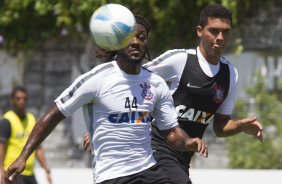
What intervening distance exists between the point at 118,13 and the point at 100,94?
56 cm

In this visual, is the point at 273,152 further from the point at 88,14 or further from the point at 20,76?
the point at 20,76

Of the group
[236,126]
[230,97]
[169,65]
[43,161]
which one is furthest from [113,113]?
[43,161]

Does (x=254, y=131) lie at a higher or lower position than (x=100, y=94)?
lower

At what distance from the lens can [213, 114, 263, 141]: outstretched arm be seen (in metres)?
7.20

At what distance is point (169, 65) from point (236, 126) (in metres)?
0.73

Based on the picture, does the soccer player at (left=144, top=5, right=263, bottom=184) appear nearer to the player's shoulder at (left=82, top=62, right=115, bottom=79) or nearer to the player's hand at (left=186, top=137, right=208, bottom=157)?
the player's hand at (left=186, top=137, right=208, bottom=157)

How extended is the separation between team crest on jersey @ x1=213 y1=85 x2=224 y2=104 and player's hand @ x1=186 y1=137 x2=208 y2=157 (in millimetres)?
1093

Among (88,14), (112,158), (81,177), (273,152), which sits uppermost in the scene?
(112,158)

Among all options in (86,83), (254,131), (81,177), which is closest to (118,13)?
(86,83)

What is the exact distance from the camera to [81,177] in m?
Answer: 11.8

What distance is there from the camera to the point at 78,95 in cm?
609

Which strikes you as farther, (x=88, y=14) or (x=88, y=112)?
(x=88, y=14)

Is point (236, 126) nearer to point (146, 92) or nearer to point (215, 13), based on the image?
point (215, 13)

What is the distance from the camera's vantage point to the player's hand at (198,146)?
6130 millimetres
